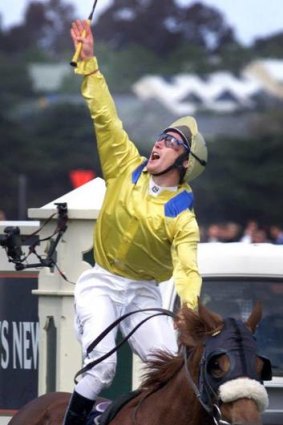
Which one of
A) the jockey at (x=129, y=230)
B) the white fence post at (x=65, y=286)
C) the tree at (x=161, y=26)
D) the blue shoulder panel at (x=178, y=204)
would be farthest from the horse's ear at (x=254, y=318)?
the tree at (x=161, y=26)

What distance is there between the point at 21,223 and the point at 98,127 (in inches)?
93.2

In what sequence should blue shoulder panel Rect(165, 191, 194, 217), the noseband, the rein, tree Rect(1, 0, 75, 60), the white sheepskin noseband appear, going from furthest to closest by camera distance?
tree Rect(1, 0, 75, 60)
blue shoulder panel Rect(165, 191, 194, 217)
the rein
the noseband
the white sheepskin noseband

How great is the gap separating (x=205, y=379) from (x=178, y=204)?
1262 millimetres

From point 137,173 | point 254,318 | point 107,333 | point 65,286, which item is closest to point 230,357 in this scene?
point 254,318

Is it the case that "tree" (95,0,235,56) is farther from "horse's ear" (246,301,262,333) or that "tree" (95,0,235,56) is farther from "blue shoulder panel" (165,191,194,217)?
"horse's ear" (246,301,262,333)

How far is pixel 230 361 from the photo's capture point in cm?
531

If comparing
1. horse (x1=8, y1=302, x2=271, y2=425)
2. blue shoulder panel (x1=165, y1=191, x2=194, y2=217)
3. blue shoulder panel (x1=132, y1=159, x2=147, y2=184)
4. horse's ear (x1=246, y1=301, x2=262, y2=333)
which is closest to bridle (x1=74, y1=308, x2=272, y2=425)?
horse (x1=8, y1=302, x2=271, y2=425)

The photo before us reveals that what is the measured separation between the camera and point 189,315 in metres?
5.55

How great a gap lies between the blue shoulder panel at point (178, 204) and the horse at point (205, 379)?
735 mm

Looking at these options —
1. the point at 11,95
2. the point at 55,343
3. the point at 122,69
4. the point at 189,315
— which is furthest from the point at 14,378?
the point at 122,69

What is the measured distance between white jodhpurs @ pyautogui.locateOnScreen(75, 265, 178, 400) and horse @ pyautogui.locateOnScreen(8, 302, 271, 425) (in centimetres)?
23

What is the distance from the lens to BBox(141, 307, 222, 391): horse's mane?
5551mm

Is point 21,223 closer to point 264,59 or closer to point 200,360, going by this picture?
point 200,360

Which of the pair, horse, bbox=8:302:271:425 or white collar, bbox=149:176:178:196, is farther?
white collar, bbox=149:176:178:196
